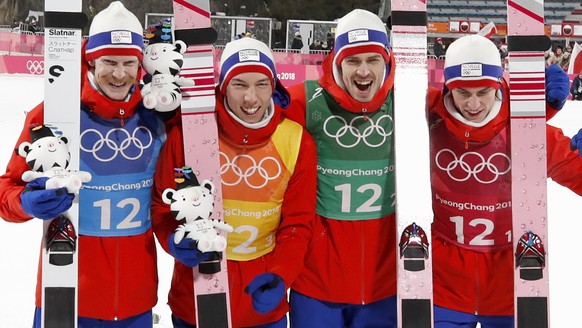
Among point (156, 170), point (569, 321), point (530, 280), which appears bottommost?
point (569, 321)

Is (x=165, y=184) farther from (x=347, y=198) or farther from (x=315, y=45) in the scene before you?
(x=315, y=45)

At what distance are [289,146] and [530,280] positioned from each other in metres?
1.02

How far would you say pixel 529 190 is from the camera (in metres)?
2.68

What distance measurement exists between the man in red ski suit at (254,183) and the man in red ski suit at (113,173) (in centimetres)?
9

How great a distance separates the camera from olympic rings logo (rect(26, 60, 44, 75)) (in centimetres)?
1448

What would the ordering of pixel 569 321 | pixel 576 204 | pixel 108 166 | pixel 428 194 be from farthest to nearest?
pixel 576 204
pixel 569 321
pixel 428 194
pixel 108 166

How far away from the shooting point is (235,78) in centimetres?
252

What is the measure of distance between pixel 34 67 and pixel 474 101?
43.9 feet

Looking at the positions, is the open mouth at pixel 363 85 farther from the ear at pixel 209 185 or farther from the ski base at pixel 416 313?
the ski base at pixel 416 313

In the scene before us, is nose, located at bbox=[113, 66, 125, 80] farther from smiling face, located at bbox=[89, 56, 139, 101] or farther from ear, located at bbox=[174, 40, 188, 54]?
ear, located at bbox=[174, 40, 188, 54]

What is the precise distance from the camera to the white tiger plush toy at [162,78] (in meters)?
2.43

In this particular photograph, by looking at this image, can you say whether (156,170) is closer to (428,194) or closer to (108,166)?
(108,166)

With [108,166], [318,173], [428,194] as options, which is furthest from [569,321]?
[108,166]

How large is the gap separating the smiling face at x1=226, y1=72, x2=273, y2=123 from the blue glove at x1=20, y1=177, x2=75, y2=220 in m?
0.63
